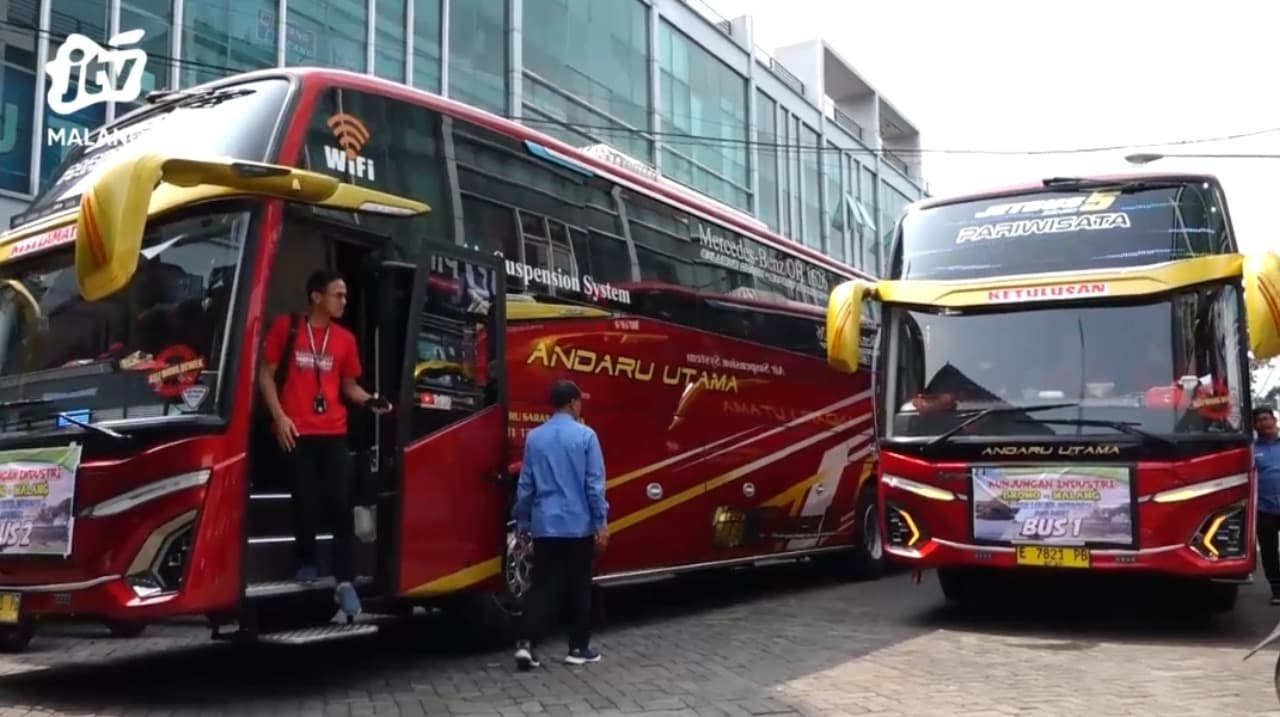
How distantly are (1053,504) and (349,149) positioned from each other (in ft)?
17.6

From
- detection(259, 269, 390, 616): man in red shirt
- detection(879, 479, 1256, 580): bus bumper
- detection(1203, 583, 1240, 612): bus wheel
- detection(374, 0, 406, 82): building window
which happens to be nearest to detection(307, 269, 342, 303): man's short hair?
detection(259, 269, 390, 616): man in red shirt

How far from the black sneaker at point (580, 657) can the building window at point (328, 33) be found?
15.2 meters

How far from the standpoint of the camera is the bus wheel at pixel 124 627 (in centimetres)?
570

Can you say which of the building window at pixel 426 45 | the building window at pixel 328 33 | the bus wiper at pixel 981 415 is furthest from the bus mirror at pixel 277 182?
the building window at pixel 426 45

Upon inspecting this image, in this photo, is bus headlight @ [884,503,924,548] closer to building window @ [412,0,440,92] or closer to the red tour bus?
the red tour bus

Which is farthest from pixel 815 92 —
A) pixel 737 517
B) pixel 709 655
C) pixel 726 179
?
pixel 709 655

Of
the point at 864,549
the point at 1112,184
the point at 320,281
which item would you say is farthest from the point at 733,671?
the point at 864,549

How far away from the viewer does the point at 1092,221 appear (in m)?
8.88

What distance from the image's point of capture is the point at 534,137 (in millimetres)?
8266

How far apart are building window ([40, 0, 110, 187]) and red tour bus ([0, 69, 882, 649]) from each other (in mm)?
10879

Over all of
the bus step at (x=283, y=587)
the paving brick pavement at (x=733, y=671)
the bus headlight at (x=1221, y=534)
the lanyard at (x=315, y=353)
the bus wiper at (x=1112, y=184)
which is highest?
the bus wiper at (x=1112, y=184)

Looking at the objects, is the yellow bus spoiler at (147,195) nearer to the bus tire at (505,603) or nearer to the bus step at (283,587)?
the bus step at (283,587)

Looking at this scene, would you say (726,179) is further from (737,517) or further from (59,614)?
(59,614)

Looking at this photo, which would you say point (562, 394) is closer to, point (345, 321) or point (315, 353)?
point (345, 321)
